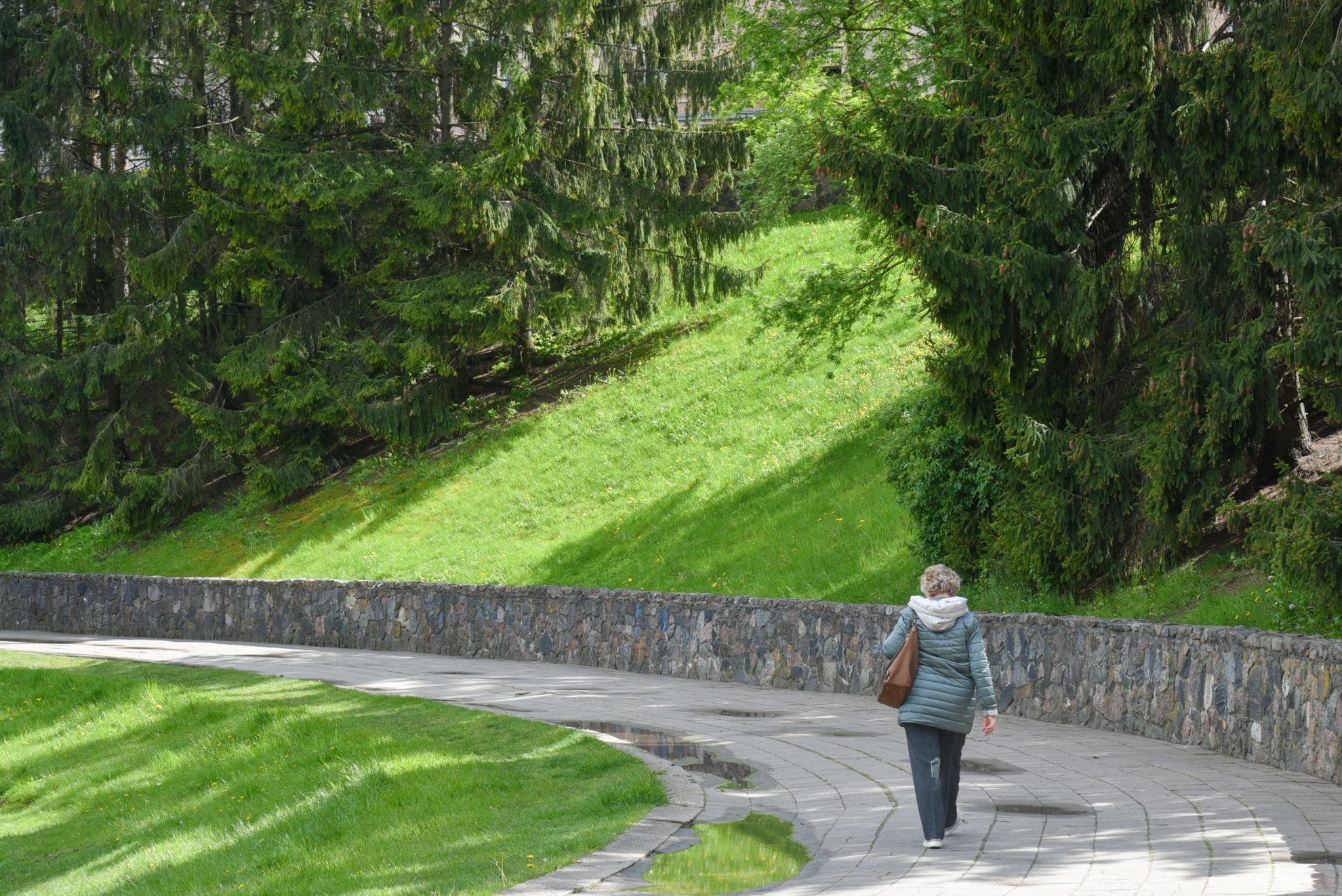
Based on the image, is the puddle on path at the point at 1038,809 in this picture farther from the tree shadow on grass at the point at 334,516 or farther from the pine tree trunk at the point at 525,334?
the pine tree trunk at the point at 525,334

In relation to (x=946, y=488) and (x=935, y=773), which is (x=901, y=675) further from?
(x=946, y=488)

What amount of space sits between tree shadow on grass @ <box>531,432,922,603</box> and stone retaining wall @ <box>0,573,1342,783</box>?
204cm

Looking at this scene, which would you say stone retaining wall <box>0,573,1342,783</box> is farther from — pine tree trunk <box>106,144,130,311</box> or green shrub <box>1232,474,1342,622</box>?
pine tree trunk <box>106,144,130,311</box>

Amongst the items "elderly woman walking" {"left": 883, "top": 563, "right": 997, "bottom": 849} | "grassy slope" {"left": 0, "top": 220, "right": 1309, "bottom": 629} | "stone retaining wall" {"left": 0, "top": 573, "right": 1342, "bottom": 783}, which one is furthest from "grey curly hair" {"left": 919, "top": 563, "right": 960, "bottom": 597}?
"grassy slope" {"left": 0, "top": 220, "right": 1309, "bottom": 629}

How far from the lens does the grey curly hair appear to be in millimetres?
7859

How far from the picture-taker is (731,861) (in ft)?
23.8

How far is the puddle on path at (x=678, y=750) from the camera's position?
33.8ft

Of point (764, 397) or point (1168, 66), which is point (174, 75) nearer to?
point (764, 397)

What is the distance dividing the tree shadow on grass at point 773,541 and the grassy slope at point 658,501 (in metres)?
0.04

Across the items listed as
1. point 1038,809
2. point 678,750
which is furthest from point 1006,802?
point 678,750

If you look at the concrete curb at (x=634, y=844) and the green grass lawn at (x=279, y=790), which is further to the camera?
the green grass lawn at (x=279, y=790)

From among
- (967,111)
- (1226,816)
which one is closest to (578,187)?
(967,111)

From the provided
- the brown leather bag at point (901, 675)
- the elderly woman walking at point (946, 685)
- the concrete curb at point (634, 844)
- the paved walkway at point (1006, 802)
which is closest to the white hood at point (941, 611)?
the elderly woman walking at point (946, 685)

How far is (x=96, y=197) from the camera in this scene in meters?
33.6
